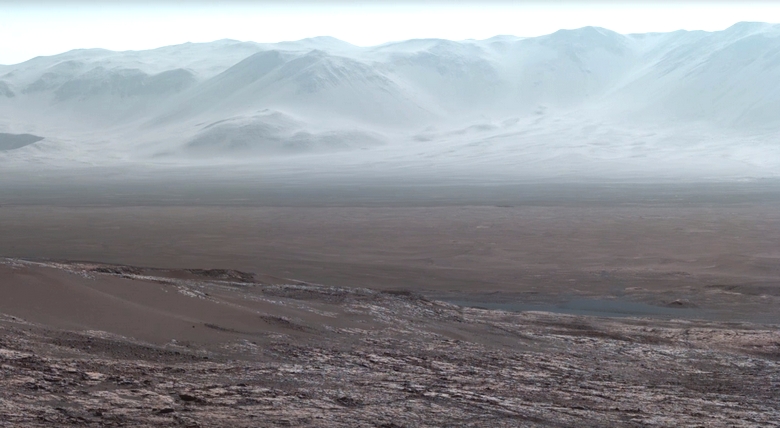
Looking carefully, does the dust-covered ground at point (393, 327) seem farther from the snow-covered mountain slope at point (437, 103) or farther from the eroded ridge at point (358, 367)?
the snow-covered mountain slope at point (437, 103)

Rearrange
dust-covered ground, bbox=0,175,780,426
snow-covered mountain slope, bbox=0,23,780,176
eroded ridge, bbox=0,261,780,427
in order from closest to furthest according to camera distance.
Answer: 1. eroded ridge, bbox=0,261,780,427
2. dust-covered ground, bbox=0,175,780,426
3. snow-covered mountain slope, bbox=0,23,780,176

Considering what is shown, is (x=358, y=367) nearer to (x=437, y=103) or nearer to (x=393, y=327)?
(x=393, y=327)

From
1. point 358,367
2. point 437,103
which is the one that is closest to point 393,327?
point 358,367

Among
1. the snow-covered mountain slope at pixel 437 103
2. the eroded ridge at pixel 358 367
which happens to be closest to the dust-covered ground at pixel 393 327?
the eroded ridge at pixel 358 367

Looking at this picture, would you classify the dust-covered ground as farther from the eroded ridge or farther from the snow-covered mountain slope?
the snow-covered mountain slope

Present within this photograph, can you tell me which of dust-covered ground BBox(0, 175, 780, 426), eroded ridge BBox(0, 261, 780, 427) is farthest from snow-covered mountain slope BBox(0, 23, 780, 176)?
eroded ridge BBox(0, 261, 780, 427)

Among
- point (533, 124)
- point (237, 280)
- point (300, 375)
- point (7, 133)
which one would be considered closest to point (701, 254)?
point (237, 280)
